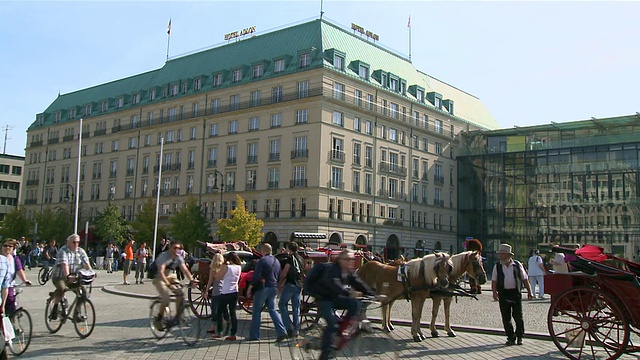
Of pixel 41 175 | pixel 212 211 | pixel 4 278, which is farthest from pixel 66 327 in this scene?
pixel 41 175

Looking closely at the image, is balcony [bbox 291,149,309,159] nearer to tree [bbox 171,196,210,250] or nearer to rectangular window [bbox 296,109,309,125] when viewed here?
rectangular window [bbox 296,109,309,125]

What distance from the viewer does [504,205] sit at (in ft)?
222

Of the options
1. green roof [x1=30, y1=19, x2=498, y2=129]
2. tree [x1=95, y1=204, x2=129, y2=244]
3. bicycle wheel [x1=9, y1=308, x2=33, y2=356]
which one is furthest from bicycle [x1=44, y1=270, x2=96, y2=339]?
tree [x1=95, y1=204, x2=129, y2=244]

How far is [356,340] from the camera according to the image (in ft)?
28.6

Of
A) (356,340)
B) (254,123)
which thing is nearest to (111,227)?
(254,123)

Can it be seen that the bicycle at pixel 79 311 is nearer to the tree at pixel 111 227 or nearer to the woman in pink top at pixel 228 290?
the woman in pink top at pixel 228 290

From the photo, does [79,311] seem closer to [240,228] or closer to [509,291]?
[509,291]

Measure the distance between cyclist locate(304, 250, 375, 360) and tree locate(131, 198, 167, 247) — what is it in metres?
58.2

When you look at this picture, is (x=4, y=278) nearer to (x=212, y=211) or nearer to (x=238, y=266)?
(x=238, y=266)

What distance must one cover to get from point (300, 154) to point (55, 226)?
34172 mm

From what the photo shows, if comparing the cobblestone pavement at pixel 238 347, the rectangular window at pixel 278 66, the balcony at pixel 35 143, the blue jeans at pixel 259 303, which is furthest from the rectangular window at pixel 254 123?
the blue jeans at pixel 259 303

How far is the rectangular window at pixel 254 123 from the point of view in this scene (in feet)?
210

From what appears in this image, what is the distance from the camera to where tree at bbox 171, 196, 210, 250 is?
6053 cm

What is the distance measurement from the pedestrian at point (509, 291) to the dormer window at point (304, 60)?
5033 cm
